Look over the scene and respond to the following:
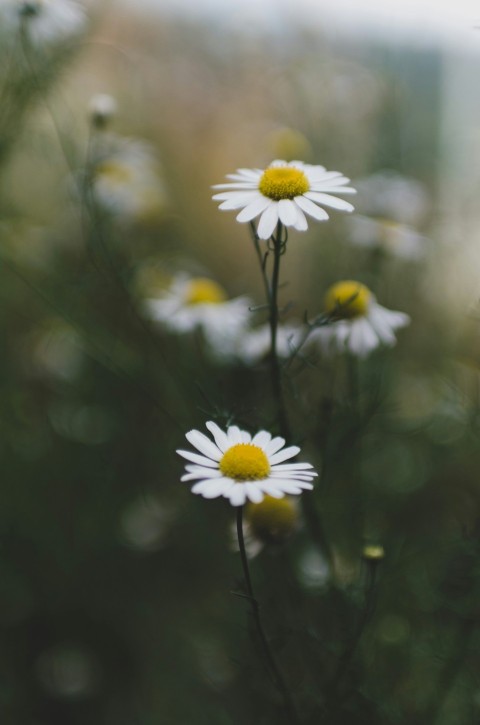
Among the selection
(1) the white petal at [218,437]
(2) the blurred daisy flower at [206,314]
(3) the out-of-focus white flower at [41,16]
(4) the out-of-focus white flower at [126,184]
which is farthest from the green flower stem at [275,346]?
(4) the out-of-focus white flower at [126,184]

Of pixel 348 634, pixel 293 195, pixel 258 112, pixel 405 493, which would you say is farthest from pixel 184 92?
pixel 348 634

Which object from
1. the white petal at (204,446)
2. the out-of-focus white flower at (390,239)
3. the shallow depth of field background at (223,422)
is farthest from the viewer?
the out-of-focus white flower at (390,239)

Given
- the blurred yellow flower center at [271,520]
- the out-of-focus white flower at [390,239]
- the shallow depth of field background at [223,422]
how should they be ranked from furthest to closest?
the out-of-focus white flower at [390,239] → the shallow depth of field background at [223,422] → the blurred yellow flower center at [271,520]

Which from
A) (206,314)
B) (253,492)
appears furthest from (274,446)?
(206,314)

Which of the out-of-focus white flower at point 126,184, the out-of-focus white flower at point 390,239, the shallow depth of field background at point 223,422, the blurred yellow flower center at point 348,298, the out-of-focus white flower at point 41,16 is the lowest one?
the shallow depth of field background at point 223,422

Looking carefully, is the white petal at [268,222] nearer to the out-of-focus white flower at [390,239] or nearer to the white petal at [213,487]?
the white petal at [213,487]

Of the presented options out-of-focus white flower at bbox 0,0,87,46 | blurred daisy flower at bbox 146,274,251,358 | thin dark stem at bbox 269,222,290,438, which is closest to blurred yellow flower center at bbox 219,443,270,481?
thin dark stem at bbox 269,222,290,438

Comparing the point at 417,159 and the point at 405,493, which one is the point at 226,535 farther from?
the point at 417,159
